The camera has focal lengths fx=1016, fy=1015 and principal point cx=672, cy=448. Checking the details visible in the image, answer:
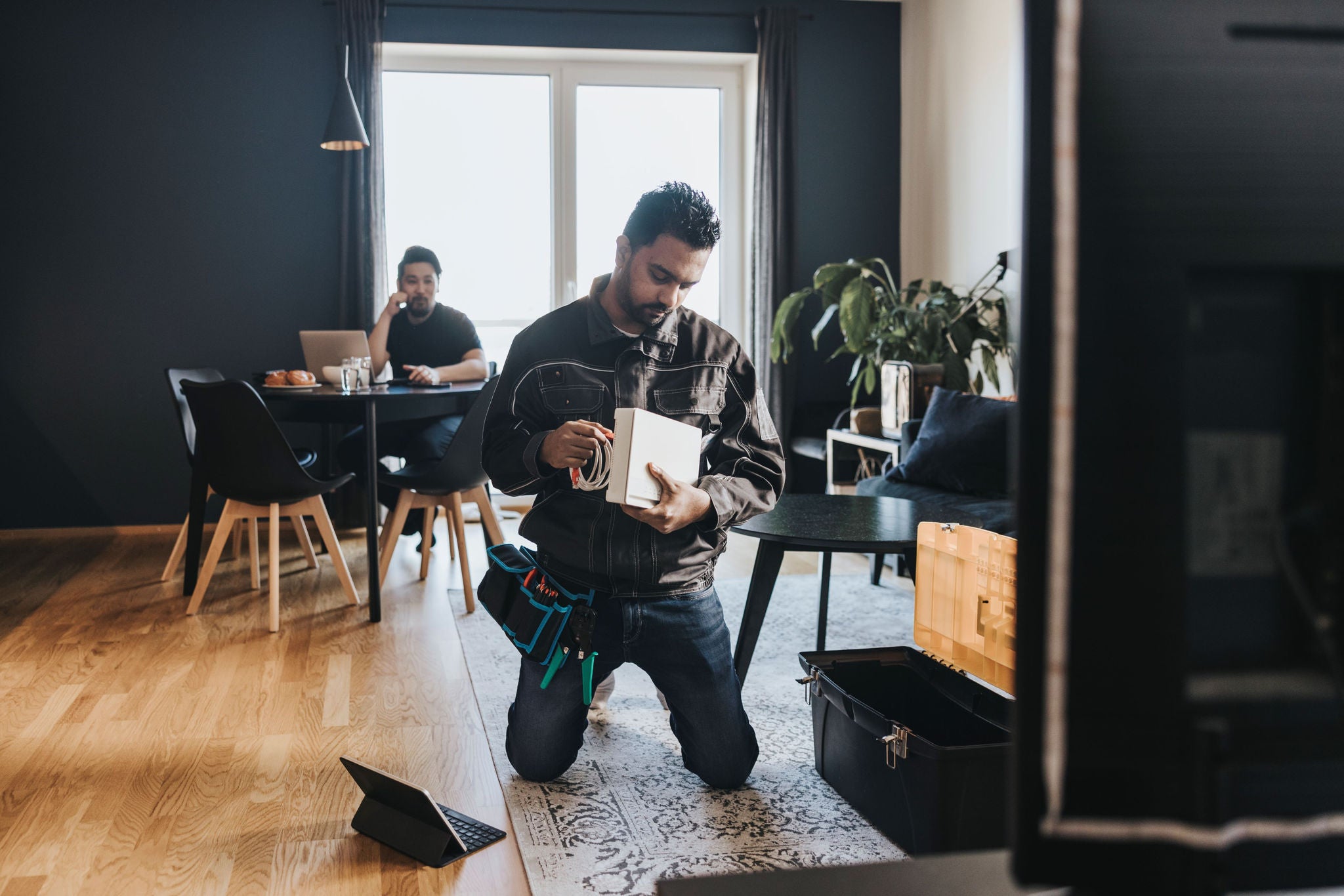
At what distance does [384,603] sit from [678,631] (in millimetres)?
1931

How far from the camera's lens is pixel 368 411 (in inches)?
133

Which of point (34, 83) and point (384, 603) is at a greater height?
point (34, 83)

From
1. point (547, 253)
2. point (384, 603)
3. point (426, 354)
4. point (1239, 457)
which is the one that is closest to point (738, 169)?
point (547, 253)

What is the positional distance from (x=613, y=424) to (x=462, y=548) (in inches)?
67.8

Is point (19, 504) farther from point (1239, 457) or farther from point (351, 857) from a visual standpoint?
point (1239, 457)

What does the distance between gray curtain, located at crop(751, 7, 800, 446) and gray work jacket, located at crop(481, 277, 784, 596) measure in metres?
3.33

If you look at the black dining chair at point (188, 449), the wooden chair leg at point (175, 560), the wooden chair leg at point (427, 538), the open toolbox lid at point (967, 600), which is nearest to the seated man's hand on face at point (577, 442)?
the open toolbox lid at point (967, 600)

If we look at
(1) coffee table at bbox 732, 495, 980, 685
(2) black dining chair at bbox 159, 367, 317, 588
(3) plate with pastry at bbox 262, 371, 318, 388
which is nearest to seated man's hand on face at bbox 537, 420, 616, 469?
(1) coffee table at bbox 732, 495, 980, 685

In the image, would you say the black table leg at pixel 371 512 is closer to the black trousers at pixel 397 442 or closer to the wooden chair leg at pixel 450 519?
the wooden chair leg at pixel 450 519

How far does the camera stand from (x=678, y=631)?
1996 mm

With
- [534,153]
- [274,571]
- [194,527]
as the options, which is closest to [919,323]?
[534,153]

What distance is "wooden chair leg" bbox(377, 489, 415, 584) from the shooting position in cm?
353

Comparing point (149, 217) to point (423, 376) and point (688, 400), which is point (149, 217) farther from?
point (688, 400)

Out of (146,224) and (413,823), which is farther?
(146,224)
